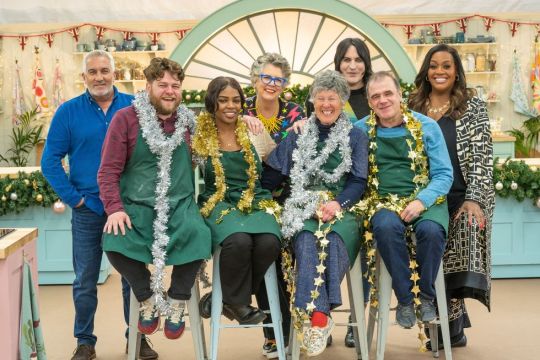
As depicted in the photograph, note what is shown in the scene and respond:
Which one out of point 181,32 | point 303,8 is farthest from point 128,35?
point 303,8

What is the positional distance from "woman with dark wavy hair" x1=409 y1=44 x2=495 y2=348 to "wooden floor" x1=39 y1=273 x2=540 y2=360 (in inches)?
15.1

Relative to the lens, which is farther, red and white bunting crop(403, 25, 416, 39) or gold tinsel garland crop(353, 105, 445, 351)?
red and white bunting crop(403, 25, 416, 39)

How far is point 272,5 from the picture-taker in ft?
22.8

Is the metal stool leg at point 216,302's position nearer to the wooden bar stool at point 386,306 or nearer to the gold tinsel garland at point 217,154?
the gold tinsel garland at point 217,154

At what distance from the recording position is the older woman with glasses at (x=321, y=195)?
3.35 m

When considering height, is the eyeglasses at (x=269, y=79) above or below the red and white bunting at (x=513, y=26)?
below

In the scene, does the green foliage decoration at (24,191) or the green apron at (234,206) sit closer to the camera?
the green apron at (234,206)

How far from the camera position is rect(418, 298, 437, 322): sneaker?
137 inches

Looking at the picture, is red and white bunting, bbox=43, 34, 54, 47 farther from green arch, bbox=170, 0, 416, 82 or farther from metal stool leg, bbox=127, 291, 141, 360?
metal stool leg, bbox=127, 291, 141, 360

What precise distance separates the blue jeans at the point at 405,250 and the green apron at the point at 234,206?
1.51ft

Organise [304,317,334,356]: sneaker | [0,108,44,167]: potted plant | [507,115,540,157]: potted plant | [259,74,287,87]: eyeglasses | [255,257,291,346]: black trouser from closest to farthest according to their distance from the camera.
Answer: [304,317,334,356]: sneaker, [259,74,287,87]: eyeglasses, [255,257,291,346]: black trouser, [507,115,540,157]: potted plant, [0,108,44,167]: potted plant

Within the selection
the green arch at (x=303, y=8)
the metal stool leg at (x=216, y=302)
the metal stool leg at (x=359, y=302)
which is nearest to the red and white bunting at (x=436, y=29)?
the green arch at (x=303, y=8)

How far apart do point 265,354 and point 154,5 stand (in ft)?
22.2

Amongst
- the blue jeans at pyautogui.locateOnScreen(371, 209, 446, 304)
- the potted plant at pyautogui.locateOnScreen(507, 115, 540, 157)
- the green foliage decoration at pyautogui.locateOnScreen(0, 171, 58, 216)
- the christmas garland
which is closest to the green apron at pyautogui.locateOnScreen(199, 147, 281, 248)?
the christmas garland
